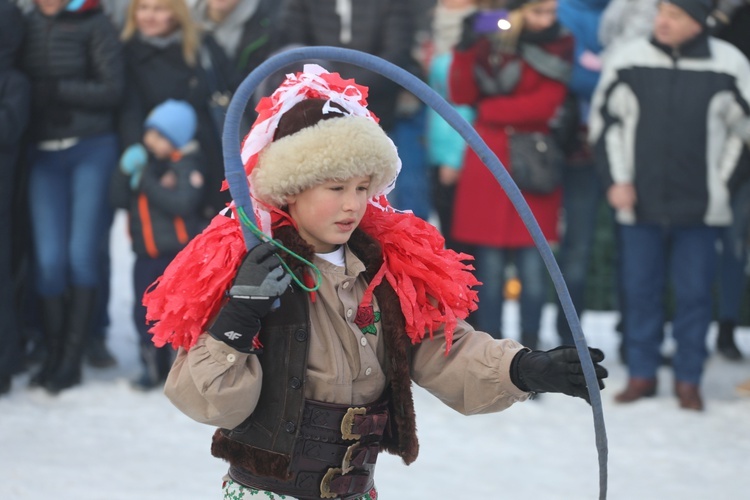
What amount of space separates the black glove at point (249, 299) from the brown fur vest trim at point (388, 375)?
0.59ft

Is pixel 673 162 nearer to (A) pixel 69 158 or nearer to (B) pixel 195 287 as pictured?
(A) pixel 69 158

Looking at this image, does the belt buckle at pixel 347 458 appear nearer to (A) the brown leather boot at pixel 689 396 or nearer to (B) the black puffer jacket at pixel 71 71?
(A) the brown leather boot at pixel 689 396

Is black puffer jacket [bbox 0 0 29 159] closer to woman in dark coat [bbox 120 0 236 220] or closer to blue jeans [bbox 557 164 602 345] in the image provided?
woman in dark coat [bbox 120 0 236 220]

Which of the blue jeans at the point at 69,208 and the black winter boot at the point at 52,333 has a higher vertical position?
the blue jeans at the point at 69,208

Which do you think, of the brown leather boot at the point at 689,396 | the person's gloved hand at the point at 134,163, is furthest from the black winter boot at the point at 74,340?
the brown leather boot at the point at 689,396

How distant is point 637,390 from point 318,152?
350 cm

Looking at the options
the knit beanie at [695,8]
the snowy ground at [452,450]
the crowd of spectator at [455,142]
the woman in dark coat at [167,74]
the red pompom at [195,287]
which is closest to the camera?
the red pompom at [195,287]

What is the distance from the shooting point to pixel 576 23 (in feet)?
21.4

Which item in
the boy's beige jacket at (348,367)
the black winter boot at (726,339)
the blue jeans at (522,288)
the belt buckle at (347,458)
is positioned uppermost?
the boy's beige jacket at (348,367)

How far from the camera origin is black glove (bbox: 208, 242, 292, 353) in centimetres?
270

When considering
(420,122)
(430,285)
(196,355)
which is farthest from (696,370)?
(196,355)

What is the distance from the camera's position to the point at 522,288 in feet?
20.5

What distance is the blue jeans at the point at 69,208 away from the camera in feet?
20.2

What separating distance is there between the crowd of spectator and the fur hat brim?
306cm
